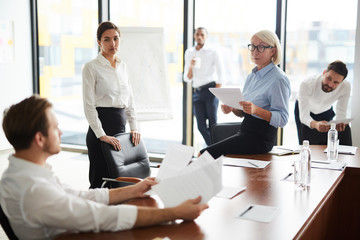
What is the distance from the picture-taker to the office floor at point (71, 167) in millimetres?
5102

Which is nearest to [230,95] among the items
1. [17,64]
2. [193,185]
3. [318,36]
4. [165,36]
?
[193,185]

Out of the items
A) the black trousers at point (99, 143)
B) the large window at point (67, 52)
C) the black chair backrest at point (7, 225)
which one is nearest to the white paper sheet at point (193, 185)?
the black chair backrest at point (7, 225)

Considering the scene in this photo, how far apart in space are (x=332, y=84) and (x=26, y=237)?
328 cm

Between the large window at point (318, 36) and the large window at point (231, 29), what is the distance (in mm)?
503

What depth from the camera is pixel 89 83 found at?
3.45m

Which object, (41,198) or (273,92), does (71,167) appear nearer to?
(273,92)

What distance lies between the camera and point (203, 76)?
5891 mm

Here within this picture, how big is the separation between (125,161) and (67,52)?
4.52m

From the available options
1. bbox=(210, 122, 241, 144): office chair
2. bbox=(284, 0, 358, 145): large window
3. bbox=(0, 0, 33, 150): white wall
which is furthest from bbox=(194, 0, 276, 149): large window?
bbox=(0, 0, 33, 150): white wall

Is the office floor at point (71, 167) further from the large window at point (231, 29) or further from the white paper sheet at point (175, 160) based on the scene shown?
the white paper sheet at point (175, 160)

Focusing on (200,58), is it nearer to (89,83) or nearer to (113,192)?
(89,83)

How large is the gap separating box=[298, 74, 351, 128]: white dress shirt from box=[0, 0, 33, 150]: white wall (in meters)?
4.59

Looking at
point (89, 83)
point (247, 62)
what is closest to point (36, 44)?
point (247, 62)

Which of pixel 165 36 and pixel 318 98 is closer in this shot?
pixel 318 98
